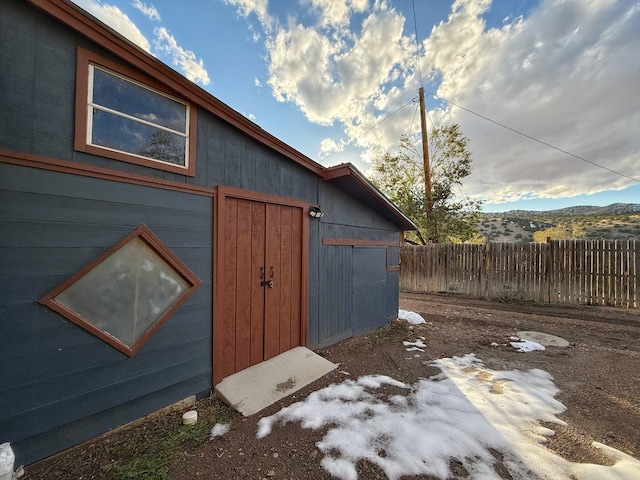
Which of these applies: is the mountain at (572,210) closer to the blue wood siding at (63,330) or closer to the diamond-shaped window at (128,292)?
the diamond-shaped window at (128,292)

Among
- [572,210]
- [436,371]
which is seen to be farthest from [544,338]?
[572,210]

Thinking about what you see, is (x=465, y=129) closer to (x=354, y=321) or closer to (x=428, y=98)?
(x=428, y=98)

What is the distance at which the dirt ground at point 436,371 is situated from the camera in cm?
178

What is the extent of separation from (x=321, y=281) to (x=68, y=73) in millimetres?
3625

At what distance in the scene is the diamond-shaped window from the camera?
6.16 ft

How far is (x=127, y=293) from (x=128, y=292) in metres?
0.01

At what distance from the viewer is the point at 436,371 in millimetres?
3369

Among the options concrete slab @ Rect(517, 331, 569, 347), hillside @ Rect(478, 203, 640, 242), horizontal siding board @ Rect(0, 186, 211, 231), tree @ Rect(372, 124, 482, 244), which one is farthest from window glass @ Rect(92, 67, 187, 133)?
hillside @ Rect(478, 203, 640, 242)

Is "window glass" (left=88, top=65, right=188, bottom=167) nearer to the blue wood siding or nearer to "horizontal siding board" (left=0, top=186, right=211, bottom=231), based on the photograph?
the blue wood siding

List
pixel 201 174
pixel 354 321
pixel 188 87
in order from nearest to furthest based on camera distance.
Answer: pixel 188 87
pixel 201 174
pixel 354 321

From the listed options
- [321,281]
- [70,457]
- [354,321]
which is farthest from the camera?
[354,321]

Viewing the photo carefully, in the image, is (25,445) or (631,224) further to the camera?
(631,224)

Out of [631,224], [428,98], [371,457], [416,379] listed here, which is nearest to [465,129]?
A: [428,98]

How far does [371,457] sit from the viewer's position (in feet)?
6.10
